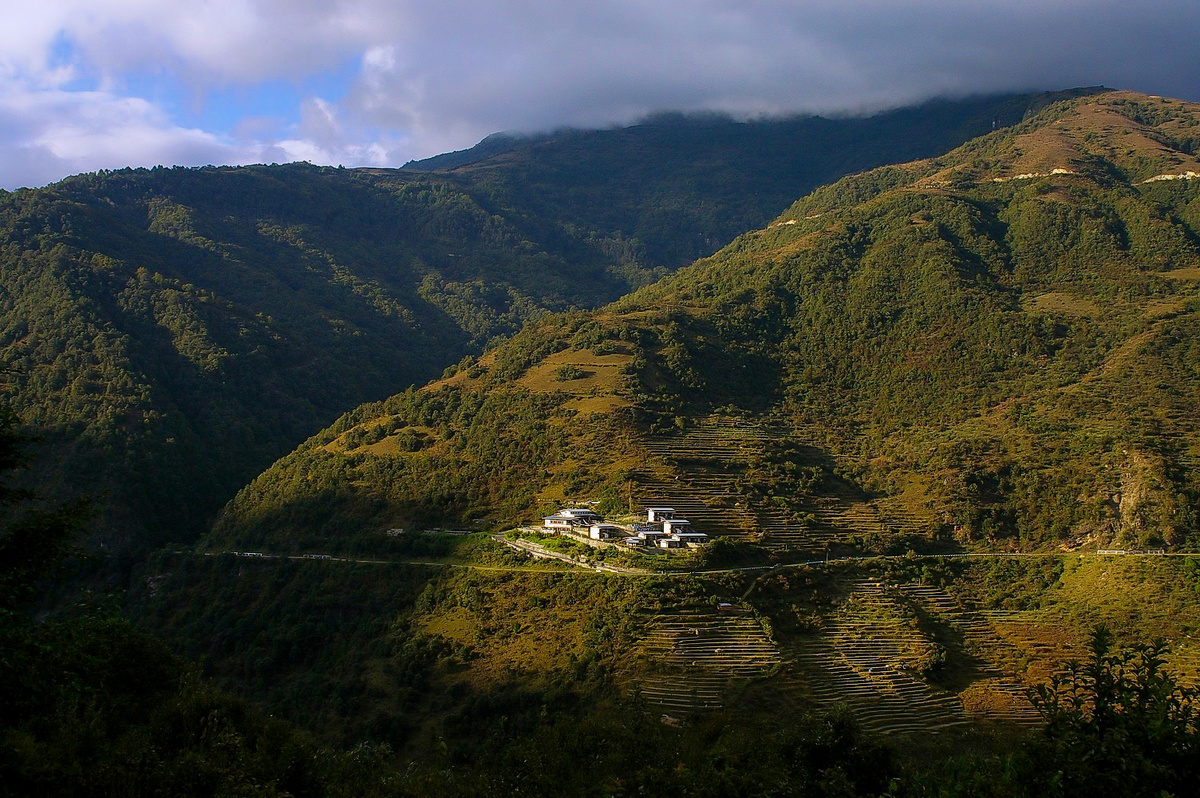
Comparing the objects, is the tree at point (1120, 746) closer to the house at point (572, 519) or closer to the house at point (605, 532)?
the house at point (605, 532)

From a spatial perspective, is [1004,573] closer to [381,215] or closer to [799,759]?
[799,759]

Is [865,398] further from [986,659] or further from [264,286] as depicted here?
[264,286]

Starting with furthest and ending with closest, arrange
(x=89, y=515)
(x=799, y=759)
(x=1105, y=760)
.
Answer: (x=799, y=759)
(x=89, y=515)
(x=1105, y=760)

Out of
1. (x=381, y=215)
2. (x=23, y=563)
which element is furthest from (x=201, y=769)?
(x=381, y=215)

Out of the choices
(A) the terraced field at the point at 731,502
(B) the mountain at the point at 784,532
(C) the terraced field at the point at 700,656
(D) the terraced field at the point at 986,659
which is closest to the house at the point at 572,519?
(B) the mountain at the point at 784,532

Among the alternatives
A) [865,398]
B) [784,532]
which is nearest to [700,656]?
[784,532]

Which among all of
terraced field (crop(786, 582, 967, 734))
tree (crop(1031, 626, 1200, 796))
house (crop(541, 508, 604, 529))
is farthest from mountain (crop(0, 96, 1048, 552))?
tree (crop(1031, 626, 1200, 796))
